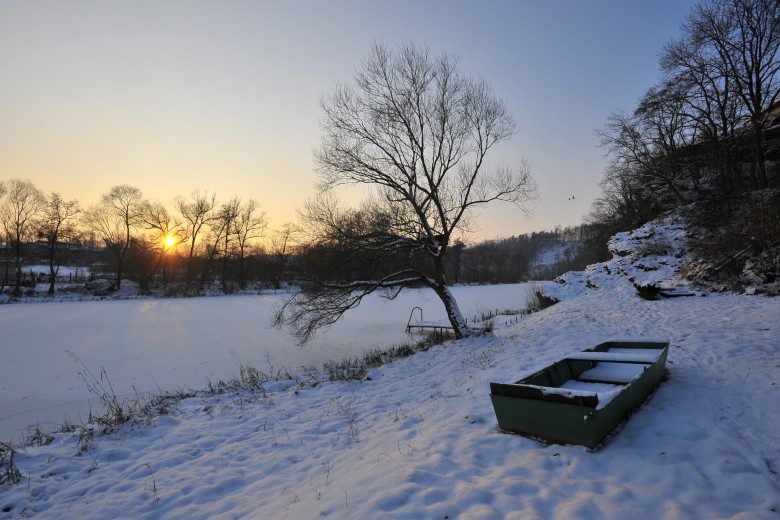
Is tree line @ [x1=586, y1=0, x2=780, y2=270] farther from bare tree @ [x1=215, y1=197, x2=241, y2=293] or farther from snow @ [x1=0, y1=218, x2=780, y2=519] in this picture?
bare tree @ [x1=215, y1=197, x2=241, y2=293]

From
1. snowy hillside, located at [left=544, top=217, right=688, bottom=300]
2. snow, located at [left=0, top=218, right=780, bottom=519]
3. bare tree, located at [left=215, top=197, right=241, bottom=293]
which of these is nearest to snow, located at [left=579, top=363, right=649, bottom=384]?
snow, located at [left=0, top=218, right=780, bottom=519]

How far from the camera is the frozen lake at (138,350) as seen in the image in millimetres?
9156

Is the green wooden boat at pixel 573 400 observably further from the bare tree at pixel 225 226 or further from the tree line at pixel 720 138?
the bare tree at pixel 225 226

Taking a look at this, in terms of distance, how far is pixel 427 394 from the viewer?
734cm

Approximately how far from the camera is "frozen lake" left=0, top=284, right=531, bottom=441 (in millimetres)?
9156

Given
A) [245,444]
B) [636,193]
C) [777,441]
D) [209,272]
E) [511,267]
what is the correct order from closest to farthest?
[777,441] < [245,444] < [636,193] < [209,272] < [511,267]

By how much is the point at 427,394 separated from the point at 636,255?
1778 cm

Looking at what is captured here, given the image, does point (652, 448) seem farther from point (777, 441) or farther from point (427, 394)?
point (427, 394)

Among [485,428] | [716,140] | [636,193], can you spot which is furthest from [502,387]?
[636,193]

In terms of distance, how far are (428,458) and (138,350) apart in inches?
552

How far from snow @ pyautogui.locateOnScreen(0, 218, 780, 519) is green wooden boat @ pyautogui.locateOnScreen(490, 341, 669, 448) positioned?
138 mm

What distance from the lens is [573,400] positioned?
154 inches

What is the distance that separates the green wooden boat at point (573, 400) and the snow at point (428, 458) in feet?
0.45

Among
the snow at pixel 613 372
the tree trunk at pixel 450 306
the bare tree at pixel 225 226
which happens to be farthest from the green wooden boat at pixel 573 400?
the bare tree at pixel 225 226
